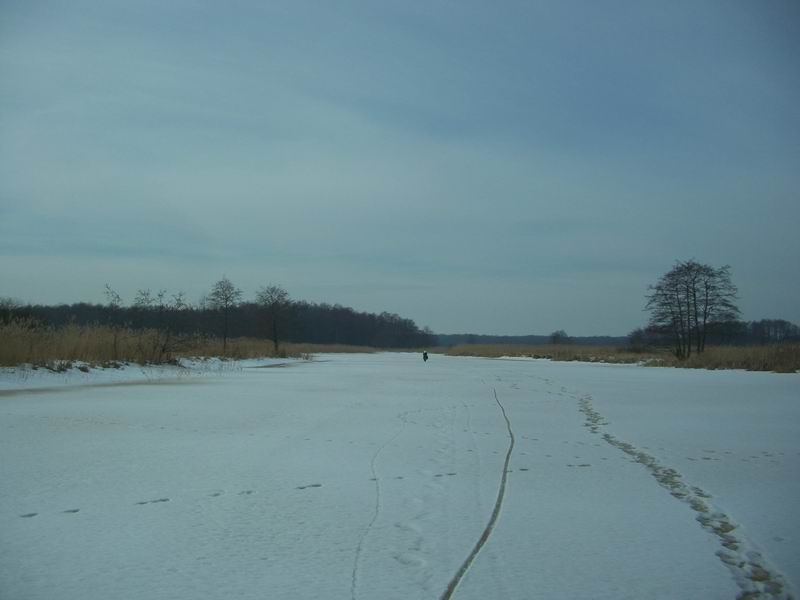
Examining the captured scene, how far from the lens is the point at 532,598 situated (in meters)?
2.68

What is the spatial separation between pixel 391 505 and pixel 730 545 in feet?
6.56

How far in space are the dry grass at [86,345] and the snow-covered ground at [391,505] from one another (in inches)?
245

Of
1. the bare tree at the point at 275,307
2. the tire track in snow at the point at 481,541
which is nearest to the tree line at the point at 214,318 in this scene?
the bare tree at the point at 275,307

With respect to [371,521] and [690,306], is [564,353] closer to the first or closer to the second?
[690,306]

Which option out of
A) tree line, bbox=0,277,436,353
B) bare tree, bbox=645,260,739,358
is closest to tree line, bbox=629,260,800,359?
bare tree, bbox=645,260,739,358

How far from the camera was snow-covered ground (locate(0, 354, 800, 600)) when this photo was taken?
9.36ft

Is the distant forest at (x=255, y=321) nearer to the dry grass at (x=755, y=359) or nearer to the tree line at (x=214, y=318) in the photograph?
the tree line at (x=214, y=318)

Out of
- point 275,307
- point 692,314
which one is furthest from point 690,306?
point 275,307

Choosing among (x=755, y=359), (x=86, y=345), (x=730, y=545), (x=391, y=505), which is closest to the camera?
(x=730, y=545)

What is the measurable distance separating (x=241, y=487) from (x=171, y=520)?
0.84 metres

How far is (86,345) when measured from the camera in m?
16.5

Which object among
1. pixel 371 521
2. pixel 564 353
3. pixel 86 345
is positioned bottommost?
pixel 371 521

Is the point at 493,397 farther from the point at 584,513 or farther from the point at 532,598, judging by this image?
the point at 532,598

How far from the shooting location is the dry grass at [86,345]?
13.9 m
